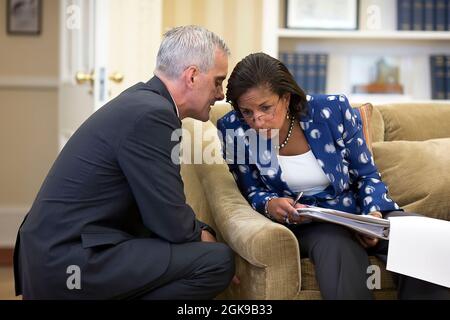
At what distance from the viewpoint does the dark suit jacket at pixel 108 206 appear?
1771mm

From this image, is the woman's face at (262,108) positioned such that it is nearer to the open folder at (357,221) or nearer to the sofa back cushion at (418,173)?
the open folder at (357,221)

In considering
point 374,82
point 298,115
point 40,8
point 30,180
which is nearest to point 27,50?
point 40,8

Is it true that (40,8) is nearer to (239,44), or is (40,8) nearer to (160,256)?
(239,44)

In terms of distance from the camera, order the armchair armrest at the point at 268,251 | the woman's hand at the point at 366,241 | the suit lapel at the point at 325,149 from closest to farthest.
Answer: the armchair armrest at the point at 268,251, the woman's hand at the point at 366,241, the suit lapel at the point at 325,149

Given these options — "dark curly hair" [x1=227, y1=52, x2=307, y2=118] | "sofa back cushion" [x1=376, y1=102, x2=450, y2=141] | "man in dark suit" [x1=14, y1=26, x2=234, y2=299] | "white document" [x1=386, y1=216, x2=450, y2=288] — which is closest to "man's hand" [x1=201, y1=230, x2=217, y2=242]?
"man in dark suit" [x1=14, y1=26, x2=234, y2=299]

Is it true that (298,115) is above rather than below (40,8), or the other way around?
below

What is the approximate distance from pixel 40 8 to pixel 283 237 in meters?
2.92

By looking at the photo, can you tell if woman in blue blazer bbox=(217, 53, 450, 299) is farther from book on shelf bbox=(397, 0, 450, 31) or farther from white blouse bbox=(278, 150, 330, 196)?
book on shelf bbox=(397, 0, 450, 31)

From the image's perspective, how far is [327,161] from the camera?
6.97 ft

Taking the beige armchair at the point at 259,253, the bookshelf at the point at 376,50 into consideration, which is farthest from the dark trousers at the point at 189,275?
the bookshelf at the point at 376,50

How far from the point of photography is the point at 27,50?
4.28 metres

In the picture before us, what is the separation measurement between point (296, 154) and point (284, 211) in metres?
0.24

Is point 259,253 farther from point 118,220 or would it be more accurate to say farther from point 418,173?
point 418,173

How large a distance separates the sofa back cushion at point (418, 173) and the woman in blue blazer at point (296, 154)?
21 centimetres
